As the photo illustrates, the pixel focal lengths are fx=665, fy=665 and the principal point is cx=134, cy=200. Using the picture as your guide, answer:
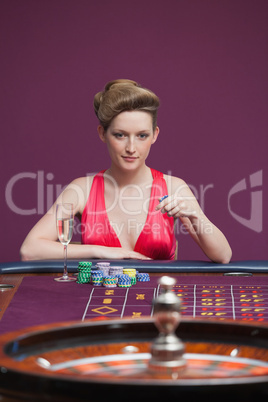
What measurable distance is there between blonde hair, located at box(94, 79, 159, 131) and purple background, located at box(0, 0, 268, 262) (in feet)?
5.20

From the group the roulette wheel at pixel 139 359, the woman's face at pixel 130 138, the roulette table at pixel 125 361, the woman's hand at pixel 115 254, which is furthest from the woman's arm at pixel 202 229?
the roulette wheel at pixel 139 359

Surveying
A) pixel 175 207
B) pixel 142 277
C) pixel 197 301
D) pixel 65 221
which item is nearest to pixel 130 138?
pixel 175 207

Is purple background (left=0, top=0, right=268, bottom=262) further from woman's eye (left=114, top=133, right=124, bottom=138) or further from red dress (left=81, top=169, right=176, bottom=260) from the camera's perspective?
woman's eye (left=114, top=133, right=124, bottom=138)

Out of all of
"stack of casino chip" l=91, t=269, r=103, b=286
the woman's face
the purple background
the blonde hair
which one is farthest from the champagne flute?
the purple background

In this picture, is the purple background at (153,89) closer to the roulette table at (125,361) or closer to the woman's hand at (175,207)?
the woman's hand at (175,207)

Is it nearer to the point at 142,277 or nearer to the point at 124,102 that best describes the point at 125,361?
the point at 142,277

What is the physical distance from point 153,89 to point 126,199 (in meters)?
1.66

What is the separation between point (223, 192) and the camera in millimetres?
4531

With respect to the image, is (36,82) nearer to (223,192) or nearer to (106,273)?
(223,192)

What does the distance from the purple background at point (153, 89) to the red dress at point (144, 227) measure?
1.41 metres

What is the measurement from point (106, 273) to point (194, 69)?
2832 millimetres

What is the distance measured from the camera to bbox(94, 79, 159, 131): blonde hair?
2830 millimetres

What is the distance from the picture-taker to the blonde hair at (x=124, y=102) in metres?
2.83

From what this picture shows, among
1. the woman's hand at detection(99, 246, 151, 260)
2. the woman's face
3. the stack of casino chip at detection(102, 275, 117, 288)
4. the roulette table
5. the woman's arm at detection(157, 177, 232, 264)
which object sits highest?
the woman's face
